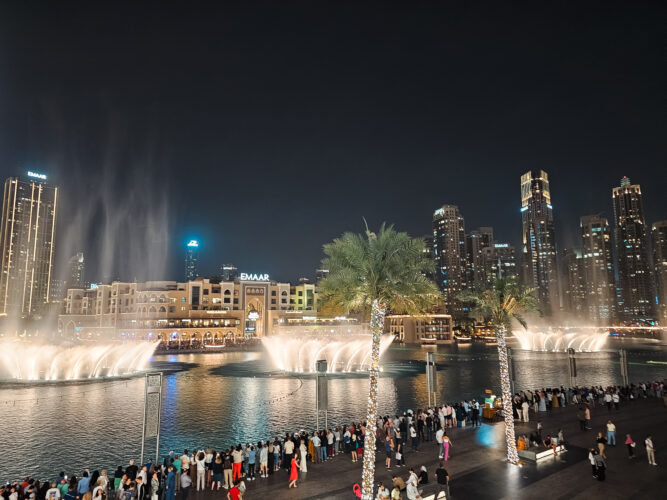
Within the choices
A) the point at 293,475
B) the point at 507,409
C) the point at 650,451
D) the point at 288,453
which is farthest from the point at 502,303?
the point at 293,475

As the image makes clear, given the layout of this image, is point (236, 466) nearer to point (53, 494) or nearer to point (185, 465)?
point (185, 465)

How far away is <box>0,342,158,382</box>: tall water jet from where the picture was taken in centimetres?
5869

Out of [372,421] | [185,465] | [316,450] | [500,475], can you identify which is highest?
[372,421]

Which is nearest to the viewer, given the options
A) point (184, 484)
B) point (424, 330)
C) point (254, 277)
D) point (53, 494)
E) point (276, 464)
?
point (53, 494)

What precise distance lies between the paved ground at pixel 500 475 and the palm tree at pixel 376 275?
5511 mm

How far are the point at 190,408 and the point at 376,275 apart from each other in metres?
29.8

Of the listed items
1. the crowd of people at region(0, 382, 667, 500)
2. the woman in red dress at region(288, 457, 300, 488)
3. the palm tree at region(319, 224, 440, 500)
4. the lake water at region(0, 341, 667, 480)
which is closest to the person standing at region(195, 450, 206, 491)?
the crowd of people at region(0, 382, 667, 500)

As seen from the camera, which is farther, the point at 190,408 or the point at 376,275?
the point at 190,408

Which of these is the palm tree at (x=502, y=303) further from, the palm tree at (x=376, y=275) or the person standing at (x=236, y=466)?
the person standing at (x=236, y=466)

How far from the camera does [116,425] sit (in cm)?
3297

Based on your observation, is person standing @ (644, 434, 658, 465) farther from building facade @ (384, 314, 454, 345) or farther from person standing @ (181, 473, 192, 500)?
building facade @ (384, 314, 454, 345)

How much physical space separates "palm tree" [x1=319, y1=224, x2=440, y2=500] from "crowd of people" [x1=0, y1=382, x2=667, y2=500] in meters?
5.74

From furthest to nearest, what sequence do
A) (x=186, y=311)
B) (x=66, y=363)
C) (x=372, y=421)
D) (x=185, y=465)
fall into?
(x=186, y=311)
(x=66, y=363)
(x=185, y=465)
(x=372, y=421)

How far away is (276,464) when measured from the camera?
2041 cm
